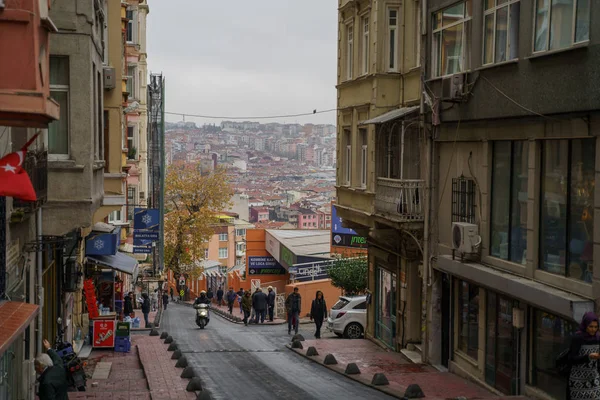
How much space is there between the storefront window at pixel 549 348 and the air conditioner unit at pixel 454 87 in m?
5.03

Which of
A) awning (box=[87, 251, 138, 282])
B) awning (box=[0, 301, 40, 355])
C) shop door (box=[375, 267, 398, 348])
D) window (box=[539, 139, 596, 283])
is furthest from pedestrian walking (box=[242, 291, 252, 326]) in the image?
awning (box=[0, 301, 40, 355])

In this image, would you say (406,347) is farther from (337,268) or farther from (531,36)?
(337,268)

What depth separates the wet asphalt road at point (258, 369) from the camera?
18594 mm

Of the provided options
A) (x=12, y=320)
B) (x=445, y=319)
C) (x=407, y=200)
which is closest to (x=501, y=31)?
(x=407, y=200)

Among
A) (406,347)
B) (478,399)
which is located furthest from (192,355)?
(478,399)

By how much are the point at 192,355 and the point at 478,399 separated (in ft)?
34.3

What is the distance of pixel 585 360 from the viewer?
11852 millimetres

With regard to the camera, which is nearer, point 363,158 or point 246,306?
point 363,158

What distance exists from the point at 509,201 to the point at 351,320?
13.5 metres

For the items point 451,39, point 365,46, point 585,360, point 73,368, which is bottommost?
point 73,368

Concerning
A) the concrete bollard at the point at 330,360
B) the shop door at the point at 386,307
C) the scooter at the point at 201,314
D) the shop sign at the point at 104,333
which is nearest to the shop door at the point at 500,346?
the concrete bollard at the point at 330,360

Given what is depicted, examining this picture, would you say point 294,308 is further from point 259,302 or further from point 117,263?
point 117,263

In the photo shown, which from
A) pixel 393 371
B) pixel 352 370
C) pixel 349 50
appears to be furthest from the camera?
pixel 349 50

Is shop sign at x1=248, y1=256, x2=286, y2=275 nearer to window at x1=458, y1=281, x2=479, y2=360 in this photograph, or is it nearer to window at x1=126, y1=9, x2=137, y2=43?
window at x1=126, y1=9, x2=137, y2=43
